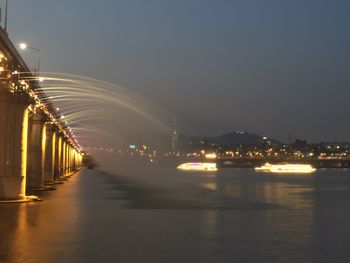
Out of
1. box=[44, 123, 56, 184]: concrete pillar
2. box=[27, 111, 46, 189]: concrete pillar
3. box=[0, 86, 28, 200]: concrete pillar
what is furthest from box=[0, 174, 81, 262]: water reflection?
box=[44, 123, 56, 184]: concrete pillar

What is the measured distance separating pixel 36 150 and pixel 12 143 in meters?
20.6

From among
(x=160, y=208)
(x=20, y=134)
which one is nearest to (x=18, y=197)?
(x=20, y=134)

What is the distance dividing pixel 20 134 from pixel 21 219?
40.3 ft

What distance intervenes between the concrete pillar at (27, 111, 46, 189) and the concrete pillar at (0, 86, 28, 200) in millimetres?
18729

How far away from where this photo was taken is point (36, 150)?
2470 inches

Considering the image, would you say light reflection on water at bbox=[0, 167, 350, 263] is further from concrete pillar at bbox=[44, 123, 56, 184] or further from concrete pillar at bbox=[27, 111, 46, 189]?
concrete pillar at bbox=[44, 123, 56, 184]

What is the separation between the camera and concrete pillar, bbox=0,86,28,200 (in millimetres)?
42031

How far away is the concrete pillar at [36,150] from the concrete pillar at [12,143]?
18.7m

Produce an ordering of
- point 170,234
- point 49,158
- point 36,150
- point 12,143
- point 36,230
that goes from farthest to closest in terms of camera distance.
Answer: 1. point 49,158
2. point 36,150
3. point 12,143
4. point 36,230
5. point 170,234

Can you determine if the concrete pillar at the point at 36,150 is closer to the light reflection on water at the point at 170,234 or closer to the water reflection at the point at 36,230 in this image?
the water reflection at the point at 36,230

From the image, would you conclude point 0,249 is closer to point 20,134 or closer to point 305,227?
point 305,227

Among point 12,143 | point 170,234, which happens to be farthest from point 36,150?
point 170,234

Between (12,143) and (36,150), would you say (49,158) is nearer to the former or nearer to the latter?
(36,150)

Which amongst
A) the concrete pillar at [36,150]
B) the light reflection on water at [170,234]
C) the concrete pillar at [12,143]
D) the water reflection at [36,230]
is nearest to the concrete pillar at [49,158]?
the concrete pillar at [36,150]
